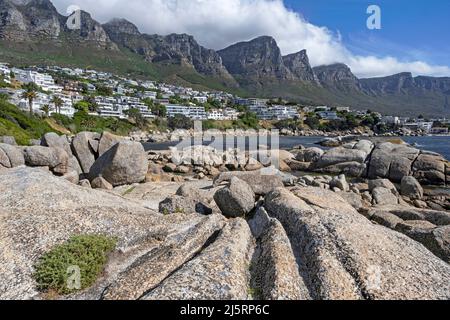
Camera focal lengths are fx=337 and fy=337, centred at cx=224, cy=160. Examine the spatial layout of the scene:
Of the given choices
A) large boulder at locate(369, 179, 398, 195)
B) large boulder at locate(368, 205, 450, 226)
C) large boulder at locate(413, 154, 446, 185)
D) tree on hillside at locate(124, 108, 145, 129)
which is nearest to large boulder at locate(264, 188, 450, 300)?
large boulder at locate(368, 205, 450, 226)

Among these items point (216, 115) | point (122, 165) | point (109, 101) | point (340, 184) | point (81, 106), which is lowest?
point (340, 184)

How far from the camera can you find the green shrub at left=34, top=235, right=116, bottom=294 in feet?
26.4

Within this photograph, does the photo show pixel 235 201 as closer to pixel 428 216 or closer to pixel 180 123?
pixel 428 216

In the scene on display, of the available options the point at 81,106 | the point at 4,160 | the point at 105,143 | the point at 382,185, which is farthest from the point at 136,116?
the point at 382,185

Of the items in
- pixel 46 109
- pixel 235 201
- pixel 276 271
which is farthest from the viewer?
pixel 46 109

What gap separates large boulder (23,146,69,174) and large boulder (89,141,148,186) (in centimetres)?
250

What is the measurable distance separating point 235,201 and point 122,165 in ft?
39.0

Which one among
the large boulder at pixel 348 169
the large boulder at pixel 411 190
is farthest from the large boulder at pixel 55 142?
the large boulder at pixel 411 190

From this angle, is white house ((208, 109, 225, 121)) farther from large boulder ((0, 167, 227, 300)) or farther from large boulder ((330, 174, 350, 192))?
large boulder ((0, 167, 227, 300))

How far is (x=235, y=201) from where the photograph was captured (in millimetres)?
16438

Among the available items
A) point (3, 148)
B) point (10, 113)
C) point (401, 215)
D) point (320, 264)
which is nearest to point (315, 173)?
point (401, 215)

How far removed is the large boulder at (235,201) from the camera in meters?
16.4

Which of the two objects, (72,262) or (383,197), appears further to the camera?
(383,197)
